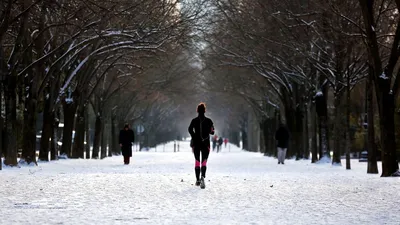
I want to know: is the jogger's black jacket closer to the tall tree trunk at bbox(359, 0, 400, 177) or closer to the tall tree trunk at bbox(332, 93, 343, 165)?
the tall tree trunk at bbox(359, 0, 400, 177)

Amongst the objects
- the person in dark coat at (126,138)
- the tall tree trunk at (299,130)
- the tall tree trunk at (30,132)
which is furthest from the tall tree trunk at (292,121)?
the tall tree trunk at (30,132)

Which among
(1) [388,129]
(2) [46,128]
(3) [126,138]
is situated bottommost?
(1) [388,129]

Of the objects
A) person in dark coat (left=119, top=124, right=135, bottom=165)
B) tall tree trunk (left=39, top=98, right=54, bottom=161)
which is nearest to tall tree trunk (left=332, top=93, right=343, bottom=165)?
person in dark coat (left=119, top=124, right=135, bottom=165)

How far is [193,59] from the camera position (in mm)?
55688

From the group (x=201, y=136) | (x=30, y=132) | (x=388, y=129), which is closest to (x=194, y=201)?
(x=201, y=136)

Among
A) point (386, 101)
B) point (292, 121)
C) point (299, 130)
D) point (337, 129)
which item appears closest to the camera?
point (386, 101)

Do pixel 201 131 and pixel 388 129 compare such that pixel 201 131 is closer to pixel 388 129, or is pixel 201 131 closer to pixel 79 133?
pixel 388 129

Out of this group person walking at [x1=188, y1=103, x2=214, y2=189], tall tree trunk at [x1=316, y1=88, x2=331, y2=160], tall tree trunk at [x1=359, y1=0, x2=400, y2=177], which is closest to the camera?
person walking at [x1=188, y1=103, x2=214, y2=189]

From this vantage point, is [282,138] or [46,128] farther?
[282,138]

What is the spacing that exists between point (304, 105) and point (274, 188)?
2402 centimetres

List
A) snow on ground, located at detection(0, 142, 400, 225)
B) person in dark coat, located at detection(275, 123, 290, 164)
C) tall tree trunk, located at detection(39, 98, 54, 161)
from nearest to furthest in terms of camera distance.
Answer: snow on ground, located at detection(0, 142, 400, 225), tall tree trunk, located at detection(39, 98, 54, 161), person in dark coat, located at detection(275, 123, 290, 164)

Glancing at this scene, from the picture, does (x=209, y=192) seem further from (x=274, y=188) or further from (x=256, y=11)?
(x=256, y=11)

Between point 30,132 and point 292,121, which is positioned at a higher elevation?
point 292,121

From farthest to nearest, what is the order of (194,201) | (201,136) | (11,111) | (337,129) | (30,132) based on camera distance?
(337,129), (30,132), (11,111), (201,136), (194,201)
